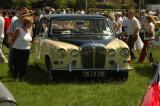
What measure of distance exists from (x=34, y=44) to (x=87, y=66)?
302 centimetres

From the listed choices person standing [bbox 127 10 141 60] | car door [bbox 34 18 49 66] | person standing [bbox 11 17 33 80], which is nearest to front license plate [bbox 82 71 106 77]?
person standing [bbox 11 17 33 80]

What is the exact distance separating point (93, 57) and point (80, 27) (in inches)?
56.5

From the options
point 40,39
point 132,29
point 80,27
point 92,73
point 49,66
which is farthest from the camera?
point 132,29

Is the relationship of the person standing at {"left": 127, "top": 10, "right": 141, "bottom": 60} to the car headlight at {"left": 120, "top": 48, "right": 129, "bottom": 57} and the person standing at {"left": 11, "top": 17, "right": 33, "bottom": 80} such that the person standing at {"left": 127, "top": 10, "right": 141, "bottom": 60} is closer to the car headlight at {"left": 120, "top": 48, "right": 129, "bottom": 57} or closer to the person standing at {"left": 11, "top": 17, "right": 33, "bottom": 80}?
the car headlight at {"left": 120, "top": 48, "right": 129, "bottom": 57}

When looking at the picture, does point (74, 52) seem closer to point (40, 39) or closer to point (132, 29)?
point (40, 39)

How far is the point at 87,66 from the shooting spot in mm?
11188

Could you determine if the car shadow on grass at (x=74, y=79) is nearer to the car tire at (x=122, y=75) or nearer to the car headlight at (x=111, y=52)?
the car tire at (x=122, y=75)

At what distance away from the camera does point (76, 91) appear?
Result: 34.0ft

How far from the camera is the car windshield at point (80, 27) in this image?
12109mm

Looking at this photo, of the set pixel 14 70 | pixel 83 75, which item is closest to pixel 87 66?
pixel 83 75

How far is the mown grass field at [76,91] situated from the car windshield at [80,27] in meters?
1.17

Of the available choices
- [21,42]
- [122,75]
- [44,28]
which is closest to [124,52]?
[122,75]

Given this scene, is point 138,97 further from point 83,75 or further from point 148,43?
point 148,43

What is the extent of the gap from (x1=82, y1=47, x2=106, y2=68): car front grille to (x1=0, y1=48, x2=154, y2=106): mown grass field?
1.40 feet
